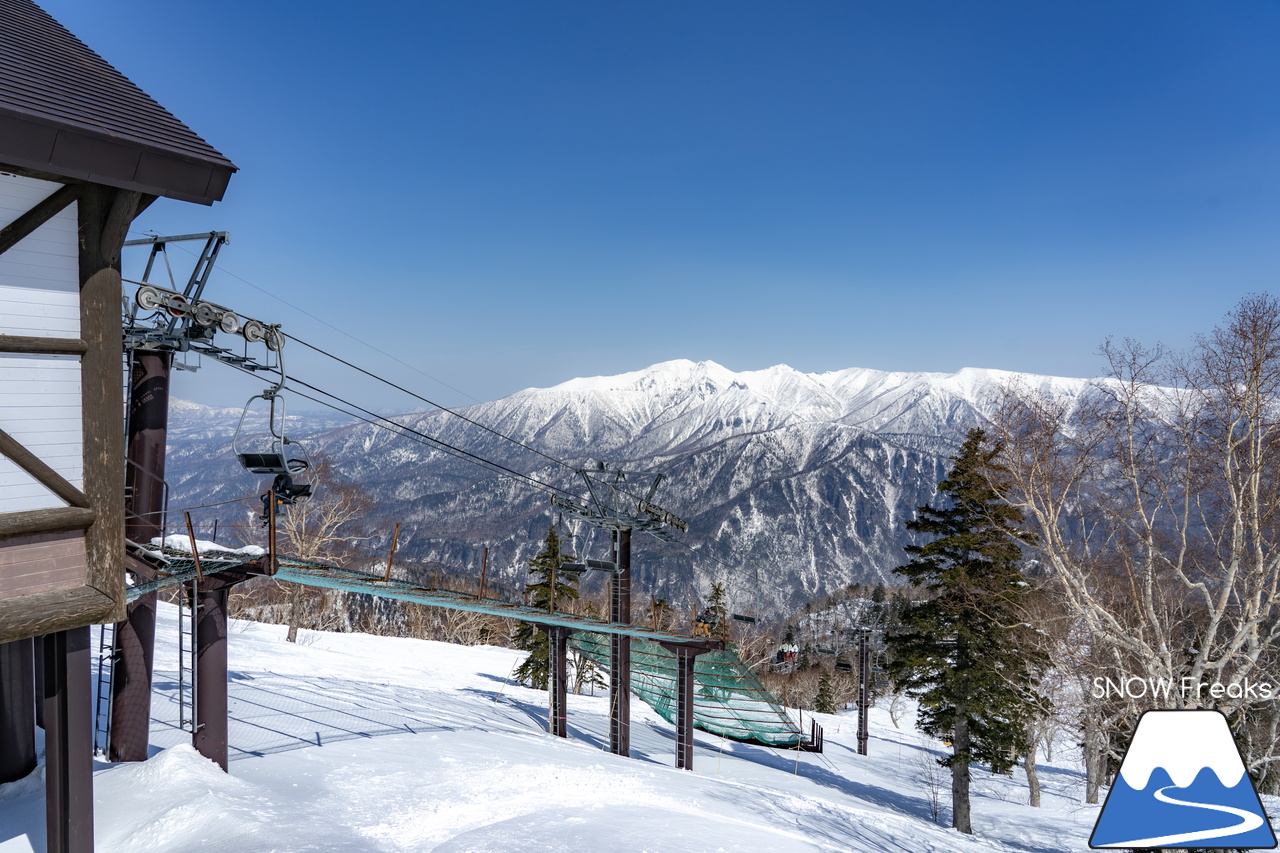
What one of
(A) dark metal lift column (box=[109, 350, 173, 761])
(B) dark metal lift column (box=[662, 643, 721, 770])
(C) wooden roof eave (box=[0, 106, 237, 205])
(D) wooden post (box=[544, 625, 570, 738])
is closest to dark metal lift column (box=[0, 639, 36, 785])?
(A) dark metal lift column (box=[109, 350, 173, 761])

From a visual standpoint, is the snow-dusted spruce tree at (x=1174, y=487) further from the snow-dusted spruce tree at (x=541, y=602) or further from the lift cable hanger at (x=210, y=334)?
the snow-dusted spruce tree at (x=541, y=602)

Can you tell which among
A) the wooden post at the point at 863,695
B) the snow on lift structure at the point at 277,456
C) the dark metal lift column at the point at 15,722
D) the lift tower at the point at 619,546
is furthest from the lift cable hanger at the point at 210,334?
the wooden post at the point at 863,695

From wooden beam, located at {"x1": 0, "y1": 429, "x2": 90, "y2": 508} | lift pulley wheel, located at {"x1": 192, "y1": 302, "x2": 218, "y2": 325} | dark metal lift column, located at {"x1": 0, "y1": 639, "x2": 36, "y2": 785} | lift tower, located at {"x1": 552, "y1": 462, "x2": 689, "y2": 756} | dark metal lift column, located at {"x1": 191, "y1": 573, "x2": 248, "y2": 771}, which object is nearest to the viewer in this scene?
wooden beam, located at {"x1": 0, "y1": 429, "x2": 90, "y2": 508}

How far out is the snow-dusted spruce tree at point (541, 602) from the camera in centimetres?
3419

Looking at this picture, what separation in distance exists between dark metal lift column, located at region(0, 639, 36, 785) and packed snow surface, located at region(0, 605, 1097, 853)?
2.71 ft

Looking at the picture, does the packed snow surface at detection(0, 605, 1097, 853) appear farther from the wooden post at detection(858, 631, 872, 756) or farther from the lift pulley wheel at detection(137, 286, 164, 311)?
the lift pulley wheel at detection(137, 286, 164, 311)

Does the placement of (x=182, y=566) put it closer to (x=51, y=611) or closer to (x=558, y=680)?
(x=51, y=611)

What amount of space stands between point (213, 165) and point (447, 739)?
12.7m

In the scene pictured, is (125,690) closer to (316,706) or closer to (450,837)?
(450,837)

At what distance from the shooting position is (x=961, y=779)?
21.0m

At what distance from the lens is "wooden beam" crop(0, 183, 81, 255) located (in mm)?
6441

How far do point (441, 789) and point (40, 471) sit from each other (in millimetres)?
8339

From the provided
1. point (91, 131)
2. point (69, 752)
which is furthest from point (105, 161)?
point (69, 752)

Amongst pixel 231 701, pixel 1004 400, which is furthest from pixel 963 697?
pixel 231 701
